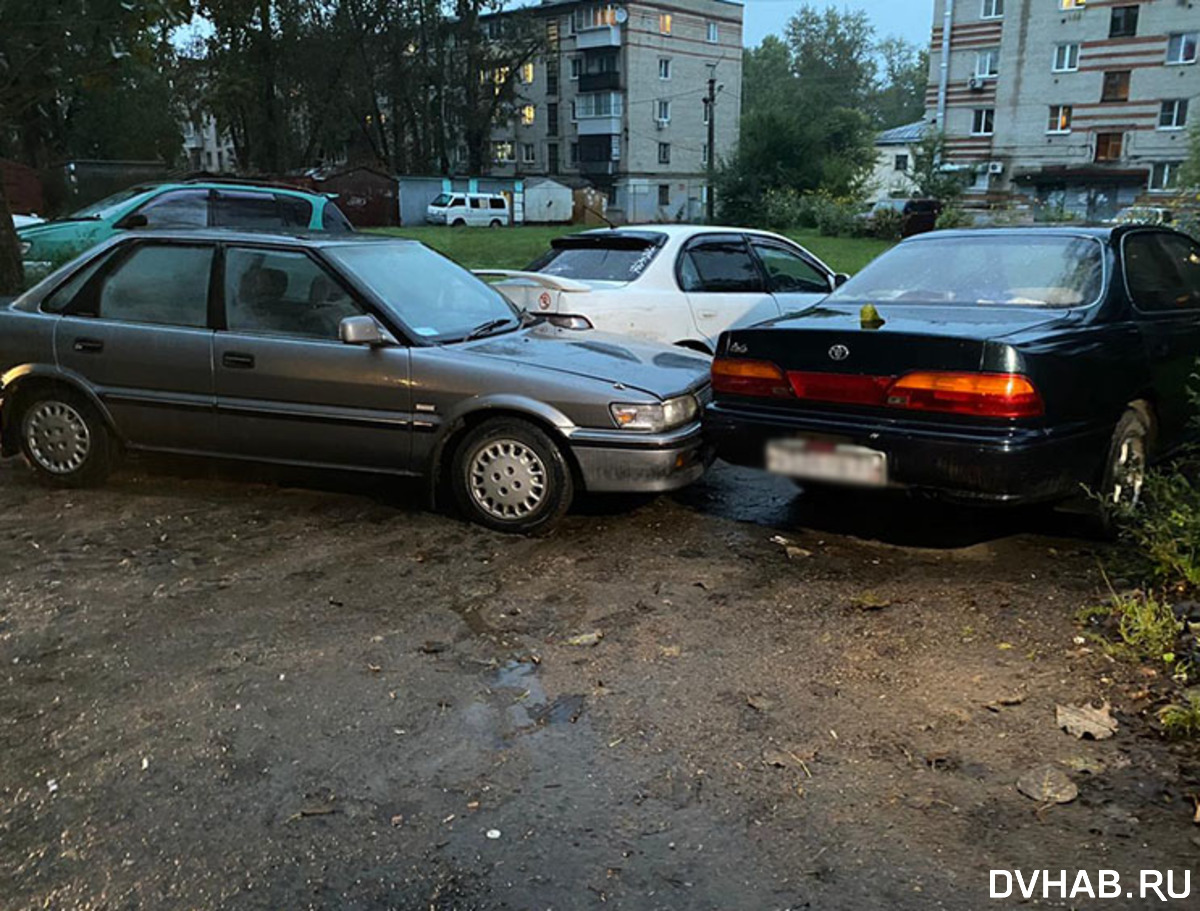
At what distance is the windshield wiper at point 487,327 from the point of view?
5625mm

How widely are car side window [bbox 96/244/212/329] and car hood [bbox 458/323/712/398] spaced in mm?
1608

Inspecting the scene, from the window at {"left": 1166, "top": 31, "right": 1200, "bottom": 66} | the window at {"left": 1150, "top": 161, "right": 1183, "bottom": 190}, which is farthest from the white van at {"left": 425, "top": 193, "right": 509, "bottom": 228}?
the window at {"left": 1166, "top": 31, "right": 1200, "bottom": 66}

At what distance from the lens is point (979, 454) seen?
13.7 feet

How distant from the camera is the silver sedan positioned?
5102mm

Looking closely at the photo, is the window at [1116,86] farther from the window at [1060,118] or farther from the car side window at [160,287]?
the car side window at [160,287]

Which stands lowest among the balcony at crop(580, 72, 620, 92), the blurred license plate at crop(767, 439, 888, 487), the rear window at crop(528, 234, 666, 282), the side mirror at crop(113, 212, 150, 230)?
the blurred license plate at crop(767, 439, 888, 487)

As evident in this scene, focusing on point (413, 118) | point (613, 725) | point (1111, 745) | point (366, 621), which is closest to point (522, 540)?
point (366, 621)

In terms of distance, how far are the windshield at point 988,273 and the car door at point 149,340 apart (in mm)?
3627

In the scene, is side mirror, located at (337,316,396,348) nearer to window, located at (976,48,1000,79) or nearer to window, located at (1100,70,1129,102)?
window, located at (1100,70,1129,102)

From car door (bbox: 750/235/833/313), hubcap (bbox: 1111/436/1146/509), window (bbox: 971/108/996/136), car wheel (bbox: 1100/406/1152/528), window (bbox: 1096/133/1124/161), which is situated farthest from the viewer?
window (bbox: 971/108/996/136)

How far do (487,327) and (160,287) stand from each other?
1.91 meters

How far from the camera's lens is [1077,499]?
5.48m

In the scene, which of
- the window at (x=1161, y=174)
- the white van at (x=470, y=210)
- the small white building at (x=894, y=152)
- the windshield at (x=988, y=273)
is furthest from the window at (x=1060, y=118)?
the windshield at (x=988, y=273)

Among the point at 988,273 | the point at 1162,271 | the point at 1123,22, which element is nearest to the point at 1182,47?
the point at 1123,22
